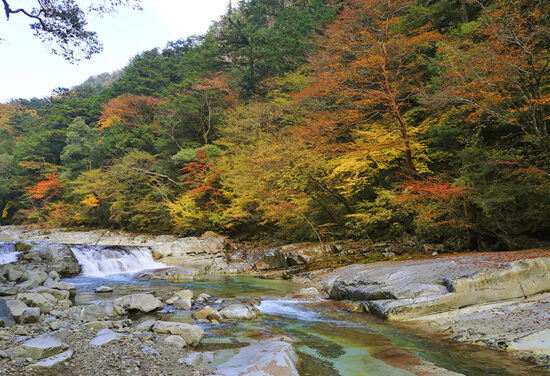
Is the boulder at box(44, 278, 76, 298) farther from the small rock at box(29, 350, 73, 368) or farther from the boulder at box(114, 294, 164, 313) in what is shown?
the small rock at box(29, 350, 73, 368)

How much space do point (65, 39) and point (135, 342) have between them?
7.47 m

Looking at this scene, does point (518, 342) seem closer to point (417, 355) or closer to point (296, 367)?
point (417, 355)

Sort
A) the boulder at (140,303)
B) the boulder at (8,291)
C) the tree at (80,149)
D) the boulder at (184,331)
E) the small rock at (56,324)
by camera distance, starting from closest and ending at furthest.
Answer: the boulder at (184,331) < the small rock at (56,324) < the boulder at (140,303) < the boulder at (8,291) < the tree at (80,149)

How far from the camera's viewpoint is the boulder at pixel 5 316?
444 cm

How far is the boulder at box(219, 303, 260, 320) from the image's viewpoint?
6021 mm

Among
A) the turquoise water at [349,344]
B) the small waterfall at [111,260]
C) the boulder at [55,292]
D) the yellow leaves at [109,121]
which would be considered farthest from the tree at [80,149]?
the turquoise water at [349,344]

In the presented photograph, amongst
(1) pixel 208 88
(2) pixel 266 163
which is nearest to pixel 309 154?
(2) pixel 266 163

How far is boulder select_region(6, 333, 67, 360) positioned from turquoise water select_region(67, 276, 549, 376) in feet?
5.89

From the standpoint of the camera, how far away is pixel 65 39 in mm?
7590

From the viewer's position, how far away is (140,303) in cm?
629

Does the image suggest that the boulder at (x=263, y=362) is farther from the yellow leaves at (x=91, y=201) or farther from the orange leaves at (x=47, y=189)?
the orange leaves at (x=47, y=189)

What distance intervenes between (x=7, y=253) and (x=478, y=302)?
15.2 meters

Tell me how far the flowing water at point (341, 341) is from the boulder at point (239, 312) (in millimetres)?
184

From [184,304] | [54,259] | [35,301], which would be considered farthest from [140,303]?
[54,259]
